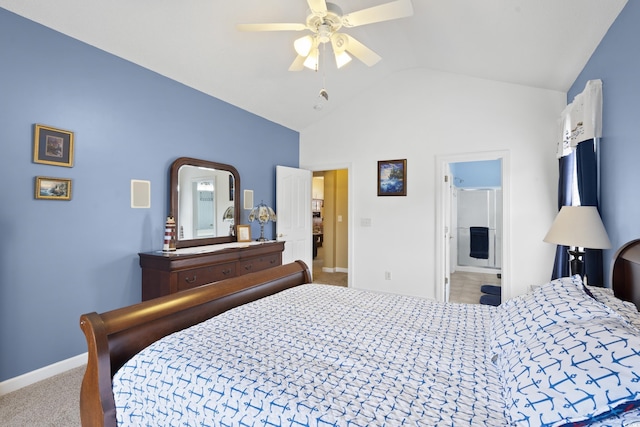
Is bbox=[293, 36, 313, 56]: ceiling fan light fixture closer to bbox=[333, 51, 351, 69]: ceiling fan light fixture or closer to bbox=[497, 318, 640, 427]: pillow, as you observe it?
bbox=[333, 51, 351, 69]: ceiling fan light fixture

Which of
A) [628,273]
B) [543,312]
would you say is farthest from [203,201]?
[628,273]

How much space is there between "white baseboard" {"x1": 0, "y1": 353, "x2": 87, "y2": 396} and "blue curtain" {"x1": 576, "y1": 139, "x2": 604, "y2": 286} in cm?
409

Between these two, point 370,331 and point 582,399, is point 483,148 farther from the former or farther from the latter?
point 582,399

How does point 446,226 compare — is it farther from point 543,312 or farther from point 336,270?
point 543,312

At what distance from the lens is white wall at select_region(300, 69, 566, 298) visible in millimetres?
3512

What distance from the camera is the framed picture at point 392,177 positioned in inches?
167

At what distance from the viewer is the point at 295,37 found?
10.1 ft

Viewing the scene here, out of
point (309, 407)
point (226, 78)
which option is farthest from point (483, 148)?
point (309, 407)

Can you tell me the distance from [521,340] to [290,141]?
14.1 feet

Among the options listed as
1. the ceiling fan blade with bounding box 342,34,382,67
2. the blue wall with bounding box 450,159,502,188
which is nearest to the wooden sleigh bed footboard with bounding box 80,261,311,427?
the ceiling fan blade with bounding box 342,34,382,67

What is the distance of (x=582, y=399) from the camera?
0.76 metres

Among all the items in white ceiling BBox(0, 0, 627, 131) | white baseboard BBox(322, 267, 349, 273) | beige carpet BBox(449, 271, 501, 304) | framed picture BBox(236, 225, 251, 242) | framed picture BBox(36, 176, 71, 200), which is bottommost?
beige carpet BBox(449, 271, 501, 304)

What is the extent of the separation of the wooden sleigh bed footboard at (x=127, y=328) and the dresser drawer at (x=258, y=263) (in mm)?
1497

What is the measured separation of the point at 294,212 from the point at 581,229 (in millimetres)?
3439
